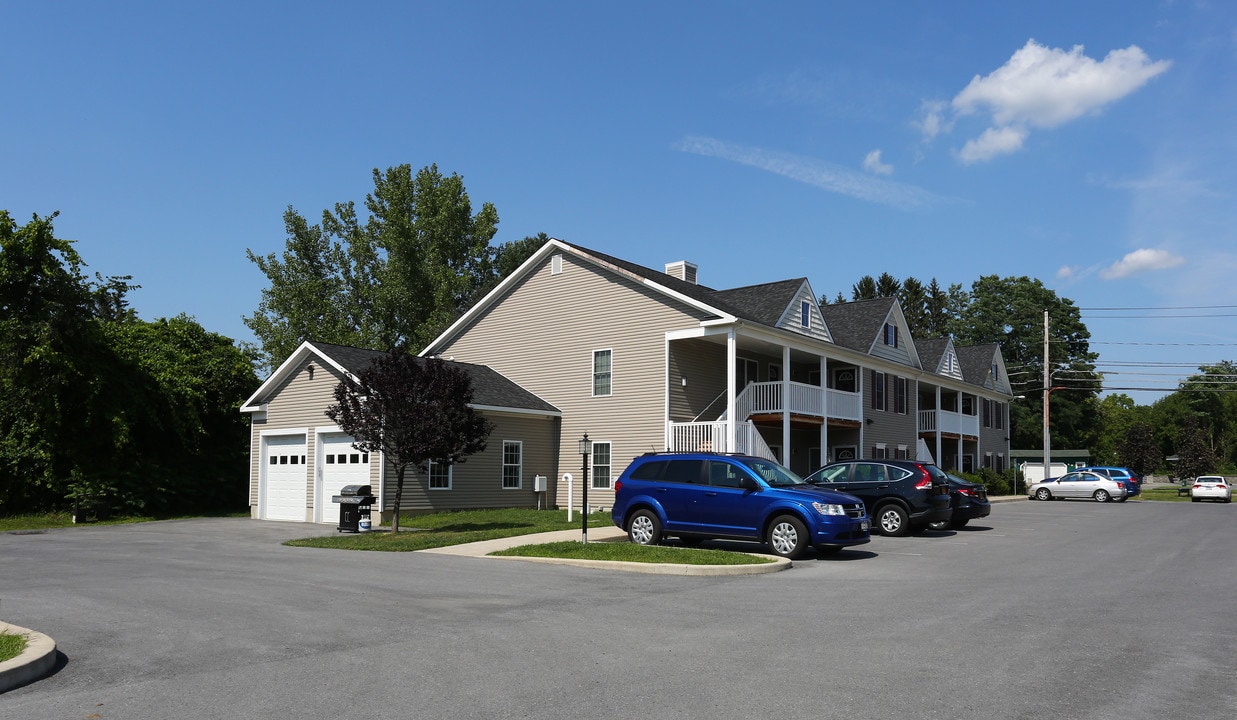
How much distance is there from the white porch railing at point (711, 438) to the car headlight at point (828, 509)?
9741mm

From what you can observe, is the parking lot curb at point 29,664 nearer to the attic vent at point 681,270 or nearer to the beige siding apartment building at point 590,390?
the beige siding apartment building at point 590,390

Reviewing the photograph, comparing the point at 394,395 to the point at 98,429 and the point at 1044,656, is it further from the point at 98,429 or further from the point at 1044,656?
the point at 1044,656

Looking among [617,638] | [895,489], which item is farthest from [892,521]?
[617,638]

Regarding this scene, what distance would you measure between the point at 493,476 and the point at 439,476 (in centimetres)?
212

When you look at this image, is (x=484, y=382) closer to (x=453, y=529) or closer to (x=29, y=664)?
(x=453, y=529)

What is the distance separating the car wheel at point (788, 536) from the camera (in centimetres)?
1595

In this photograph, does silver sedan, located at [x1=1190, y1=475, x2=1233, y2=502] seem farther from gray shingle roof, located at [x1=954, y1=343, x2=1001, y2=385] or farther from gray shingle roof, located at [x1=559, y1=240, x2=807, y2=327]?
gray shingle roof, located at [x1=559, y1=240, x2=807, y2=327]

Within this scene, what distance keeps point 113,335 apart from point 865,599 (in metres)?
24.7

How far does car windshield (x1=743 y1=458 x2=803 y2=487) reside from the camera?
1676cm

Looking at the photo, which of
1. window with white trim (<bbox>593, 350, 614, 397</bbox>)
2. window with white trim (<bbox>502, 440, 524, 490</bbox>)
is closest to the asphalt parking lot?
window with white trim (<bbox>502, 440, 524, 490</bbox>)

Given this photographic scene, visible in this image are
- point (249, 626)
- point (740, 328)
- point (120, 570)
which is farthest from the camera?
point (740, 328)

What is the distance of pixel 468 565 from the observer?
49.9 ft

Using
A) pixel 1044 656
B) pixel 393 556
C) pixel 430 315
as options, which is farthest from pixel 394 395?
pixel 430 315

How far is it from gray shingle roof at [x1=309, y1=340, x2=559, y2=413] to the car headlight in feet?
37.3
